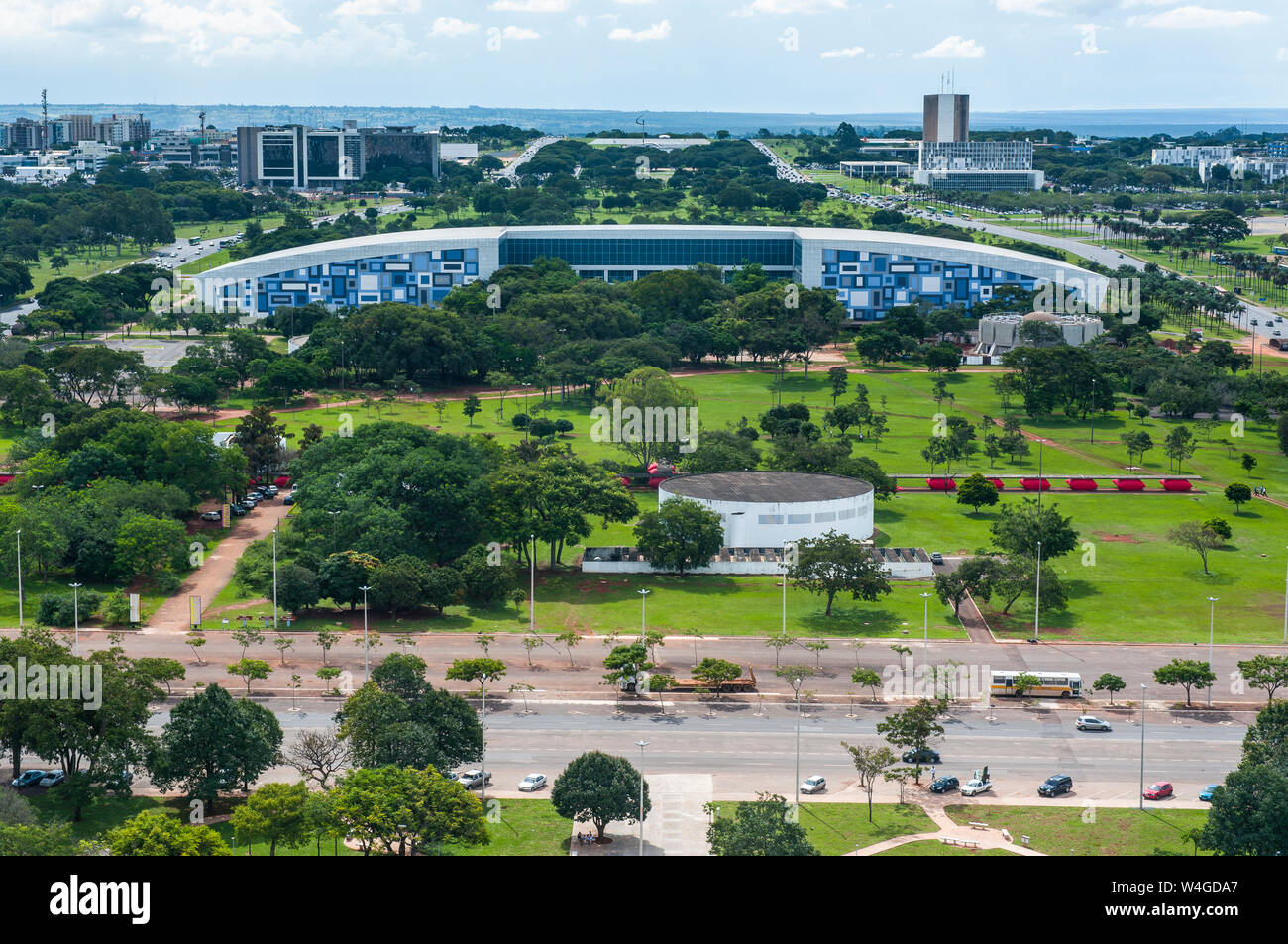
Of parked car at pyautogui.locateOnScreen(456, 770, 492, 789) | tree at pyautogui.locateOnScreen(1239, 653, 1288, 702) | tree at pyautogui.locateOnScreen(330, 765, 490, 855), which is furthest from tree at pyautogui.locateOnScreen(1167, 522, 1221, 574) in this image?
tree at pyautogui.locateOnScreen(330, 765, 490, 855)

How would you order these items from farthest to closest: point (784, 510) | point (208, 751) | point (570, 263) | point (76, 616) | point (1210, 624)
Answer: point (570, 263), point (784, 510), point (1210, 624), point (76, 616), point (208, 751)

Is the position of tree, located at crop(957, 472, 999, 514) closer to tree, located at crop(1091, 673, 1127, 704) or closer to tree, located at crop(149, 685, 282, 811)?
tree, located at crop(1091, 673, 1127, 704)

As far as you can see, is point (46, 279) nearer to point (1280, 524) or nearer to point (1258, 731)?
point (1280, 524)

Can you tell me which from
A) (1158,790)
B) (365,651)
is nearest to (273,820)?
(365,651)

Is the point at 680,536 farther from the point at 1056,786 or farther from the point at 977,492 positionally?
the point at 1056,786

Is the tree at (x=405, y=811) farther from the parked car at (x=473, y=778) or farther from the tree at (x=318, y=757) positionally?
the parked car at (x=473, y=778)
